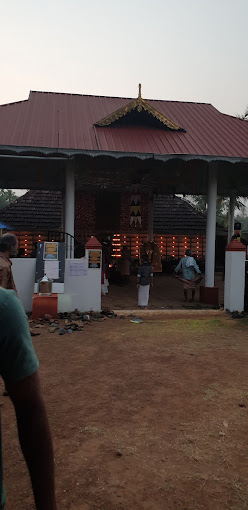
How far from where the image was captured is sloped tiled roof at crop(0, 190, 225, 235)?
20.6 meters

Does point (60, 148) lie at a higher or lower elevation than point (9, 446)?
higher

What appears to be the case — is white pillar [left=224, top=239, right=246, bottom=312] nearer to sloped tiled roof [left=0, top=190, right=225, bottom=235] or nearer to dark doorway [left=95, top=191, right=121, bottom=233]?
dark doorway [left=95, top=191, right=121, bottom=233]

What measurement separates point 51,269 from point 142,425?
6.03 m

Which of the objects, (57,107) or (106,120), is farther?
(57,107)

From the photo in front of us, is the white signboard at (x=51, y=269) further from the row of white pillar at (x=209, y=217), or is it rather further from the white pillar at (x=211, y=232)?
the white pillar at (x=211, y=232)

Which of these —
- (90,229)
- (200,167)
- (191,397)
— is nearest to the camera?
(191,397)

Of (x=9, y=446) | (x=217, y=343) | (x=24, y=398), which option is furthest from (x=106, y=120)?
(x=24, y=398)

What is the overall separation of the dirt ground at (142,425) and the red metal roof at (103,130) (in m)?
5.74

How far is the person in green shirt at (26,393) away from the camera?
1.03 metres

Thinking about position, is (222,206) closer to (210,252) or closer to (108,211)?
(108,211)

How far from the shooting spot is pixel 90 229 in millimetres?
19391

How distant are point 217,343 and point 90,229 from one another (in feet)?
43.7

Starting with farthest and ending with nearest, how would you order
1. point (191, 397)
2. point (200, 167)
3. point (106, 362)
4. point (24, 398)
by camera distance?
point (200, 167)
point (106, 362)
point (191, 397)
point (24, 398)

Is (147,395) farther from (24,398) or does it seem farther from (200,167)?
(200,167)
